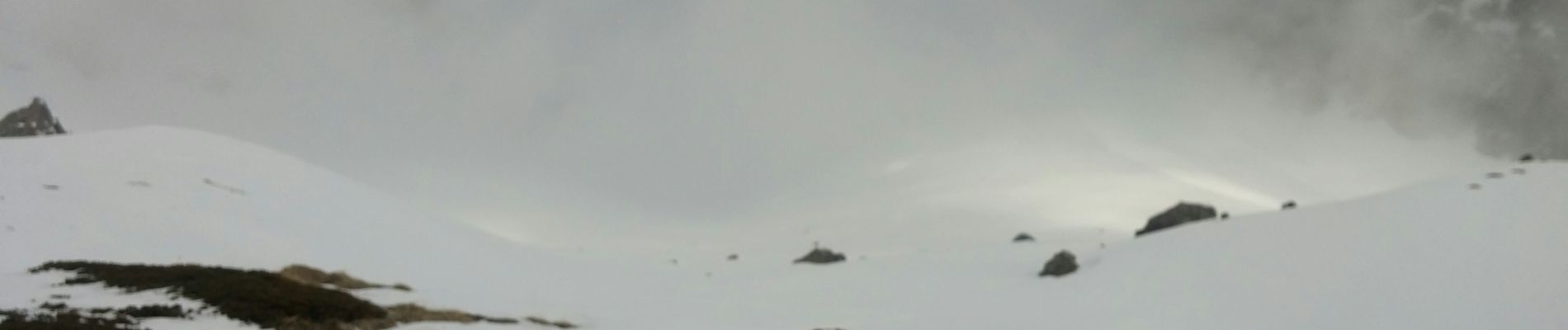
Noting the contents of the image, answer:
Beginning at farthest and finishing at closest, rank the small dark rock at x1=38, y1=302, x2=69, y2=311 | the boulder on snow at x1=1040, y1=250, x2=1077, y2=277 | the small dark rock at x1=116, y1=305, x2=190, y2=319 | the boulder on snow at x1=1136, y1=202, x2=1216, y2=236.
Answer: the boulder on snow at x1=1136, y1=202, x2=1216, y2=236, the boulder on snow at x1=1040, y1=250, x2=1077, y2=277, the small dark rock at x1=116, y1=305, x2=190, y2=319, the small dark rock at x1=38, y1=302, x2=69, y2=311

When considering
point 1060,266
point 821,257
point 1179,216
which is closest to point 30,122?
point 821,257

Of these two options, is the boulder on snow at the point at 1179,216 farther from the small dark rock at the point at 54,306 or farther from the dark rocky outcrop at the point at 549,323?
the small dark rock at the point at 54,306

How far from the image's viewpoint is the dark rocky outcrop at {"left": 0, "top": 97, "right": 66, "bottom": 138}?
276ft

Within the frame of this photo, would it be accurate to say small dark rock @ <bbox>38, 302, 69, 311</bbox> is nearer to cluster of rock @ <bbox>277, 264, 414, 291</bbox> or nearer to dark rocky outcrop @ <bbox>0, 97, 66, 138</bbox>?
cluster of rock @ <bbox>277, 264, 414, 291</bbox>

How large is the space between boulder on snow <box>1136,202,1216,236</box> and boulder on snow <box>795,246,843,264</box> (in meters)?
19.8

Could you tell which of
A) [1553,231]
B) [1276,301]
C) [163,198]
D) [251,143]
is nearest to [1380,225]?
[1553,231]

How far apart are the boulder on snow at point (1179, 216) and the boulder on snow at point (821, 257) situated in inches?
780

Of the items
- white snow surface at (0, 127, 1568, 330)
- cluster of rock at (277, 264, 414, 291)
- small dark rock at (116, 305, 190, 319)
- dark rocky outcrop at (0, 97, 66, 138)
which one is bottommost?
small dark rock at (116, 305, 190, 319)

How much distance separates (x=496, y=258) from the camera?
48719 millimetres

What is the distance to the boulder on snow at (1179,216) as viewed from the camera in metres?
55.6

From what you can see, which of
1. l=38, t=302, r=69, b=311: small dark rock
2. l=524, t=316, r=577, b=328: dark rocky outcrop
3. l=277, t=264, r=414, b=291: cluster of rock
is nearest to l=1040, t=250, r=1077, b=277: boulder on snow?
l=524, t=316, r=577, b=328: dark rocky outcrop

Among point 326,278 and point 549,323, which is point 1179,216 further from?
point 326,278

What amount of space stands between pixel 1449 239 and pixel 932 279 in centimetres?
2207

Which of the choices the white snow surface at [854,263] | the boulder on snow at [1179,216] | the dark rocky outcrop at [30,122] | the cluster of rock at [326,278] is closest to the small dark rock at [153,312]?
the white snow surface at [854,263]
